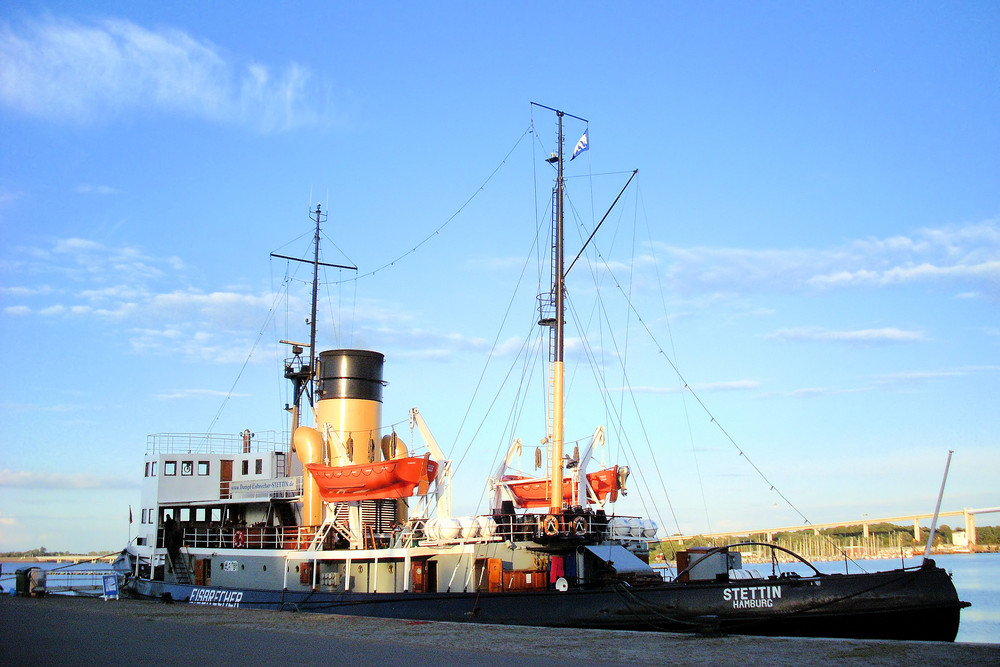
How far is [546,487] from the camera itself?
2567cm

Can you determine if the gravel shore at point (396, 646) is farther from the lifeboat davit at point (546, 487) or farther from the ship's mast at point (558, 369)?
the lifeboat davit at point (546, 487)

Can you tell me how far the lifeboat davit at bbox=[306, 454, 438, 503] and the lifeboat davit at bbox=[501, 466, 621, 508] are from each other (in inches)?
132

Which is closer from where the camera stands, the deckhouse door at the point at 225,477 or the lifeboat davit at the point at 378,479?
the lifeboat davit at the point at 378,479

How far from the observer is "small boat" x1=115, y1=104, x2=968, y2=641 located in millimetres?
16906

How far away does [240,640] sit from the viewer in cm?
1364

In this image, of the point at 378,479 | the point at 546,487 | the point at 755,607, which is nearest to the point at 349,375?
the point at 378,479

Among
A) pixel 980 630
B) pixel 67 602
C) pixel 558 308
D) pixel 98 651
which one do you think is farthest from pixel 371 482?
pixel 980 630

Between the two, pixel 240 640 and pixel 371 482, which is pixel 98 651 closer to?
pixel 240 640

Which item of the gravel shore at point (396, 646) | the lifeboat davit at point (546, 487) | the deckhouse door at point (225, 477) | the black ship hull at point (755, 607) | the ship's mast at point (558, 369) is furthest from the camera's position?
the deckhouse door at point (225, 477)

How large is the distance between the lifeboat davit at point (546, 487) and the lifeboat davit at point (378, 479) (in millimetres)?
3365

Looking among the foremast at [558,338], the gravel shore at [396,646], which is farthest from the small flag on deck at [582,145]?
the gravel shore at [396,646]

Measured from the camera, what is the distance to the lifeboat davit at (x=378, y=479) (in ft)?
77.4

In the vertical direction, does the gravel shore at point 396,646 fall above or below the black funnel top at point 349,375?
below

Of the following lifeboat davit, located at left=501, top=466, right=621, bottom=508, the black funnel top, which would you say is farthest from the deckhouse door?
lifeboat davit, located at left=501, top=466, right=621, bottom=508
